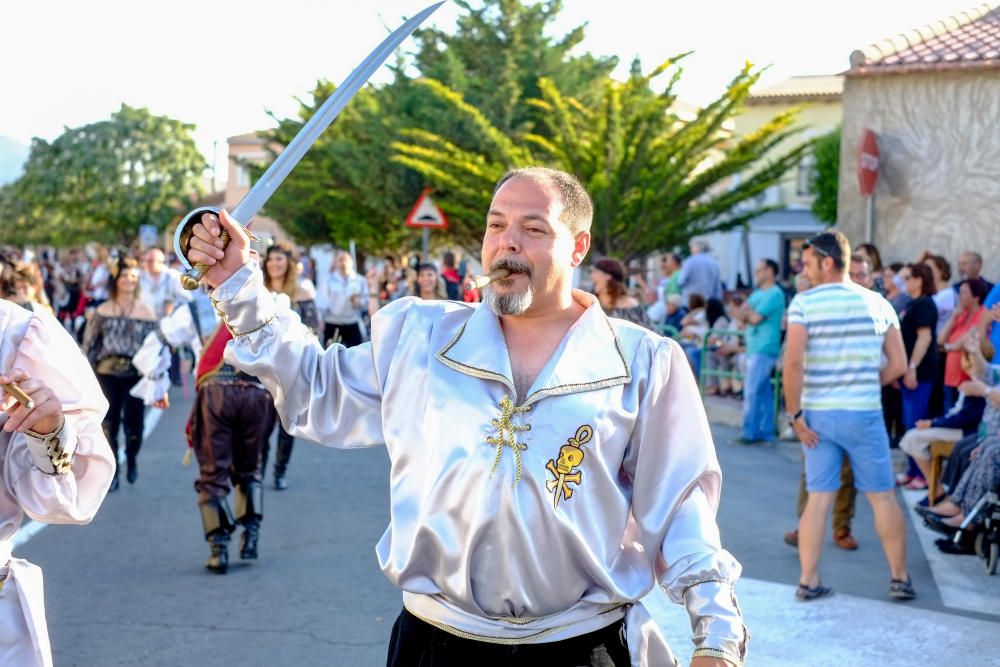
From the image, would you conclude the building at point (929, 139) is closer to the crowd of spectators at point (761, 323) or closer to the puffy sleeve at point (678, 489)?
the crowd of spectators at point (761, 323)

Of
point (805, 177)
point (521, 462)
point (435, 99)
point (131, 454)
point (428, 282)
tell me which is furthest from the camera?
point (805, 177)

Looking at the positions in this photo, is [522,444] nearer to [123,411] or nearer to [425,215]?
[123,411]

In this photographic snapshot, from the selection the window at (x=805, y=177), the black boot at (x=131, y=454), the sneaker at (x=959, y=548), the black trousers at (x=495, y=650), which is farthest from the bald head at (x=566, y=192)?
the window at (x=805, y=177)

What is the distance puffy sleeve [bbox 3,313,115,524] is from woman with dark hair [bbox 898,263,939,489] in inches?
338

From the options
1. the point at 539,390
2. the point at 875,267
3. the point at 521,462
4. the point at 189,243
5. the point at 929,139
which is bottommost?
the point at 875,267

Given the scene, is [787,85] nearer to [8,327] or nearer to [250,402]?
[250,402]

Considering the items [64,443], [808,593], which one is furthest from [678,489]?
[808,593]

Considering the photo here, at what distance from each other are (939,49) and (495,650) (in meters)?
16.3

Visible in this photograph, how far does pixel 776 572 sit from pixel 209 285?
17.5ft


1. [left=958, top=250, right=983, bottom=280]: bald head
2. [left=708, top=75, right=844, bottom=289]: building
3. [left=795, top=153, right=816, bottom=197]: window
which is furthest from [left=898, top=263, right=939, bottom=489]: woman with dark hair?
[left=795, top=153, right=816, bottom=197]: window

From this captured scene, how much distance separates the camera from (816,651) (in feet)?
20.3

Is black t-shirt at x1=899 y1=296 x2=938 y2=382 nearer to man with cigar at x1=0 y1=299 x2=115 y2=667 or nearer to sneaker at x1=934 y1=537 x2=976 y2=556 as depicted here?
sneaker at x1=934 y1=537 x2=976 y2=556

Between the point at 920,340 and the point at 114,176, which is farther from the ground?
the point at 114,176

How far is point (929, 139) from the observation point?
1745 cm
